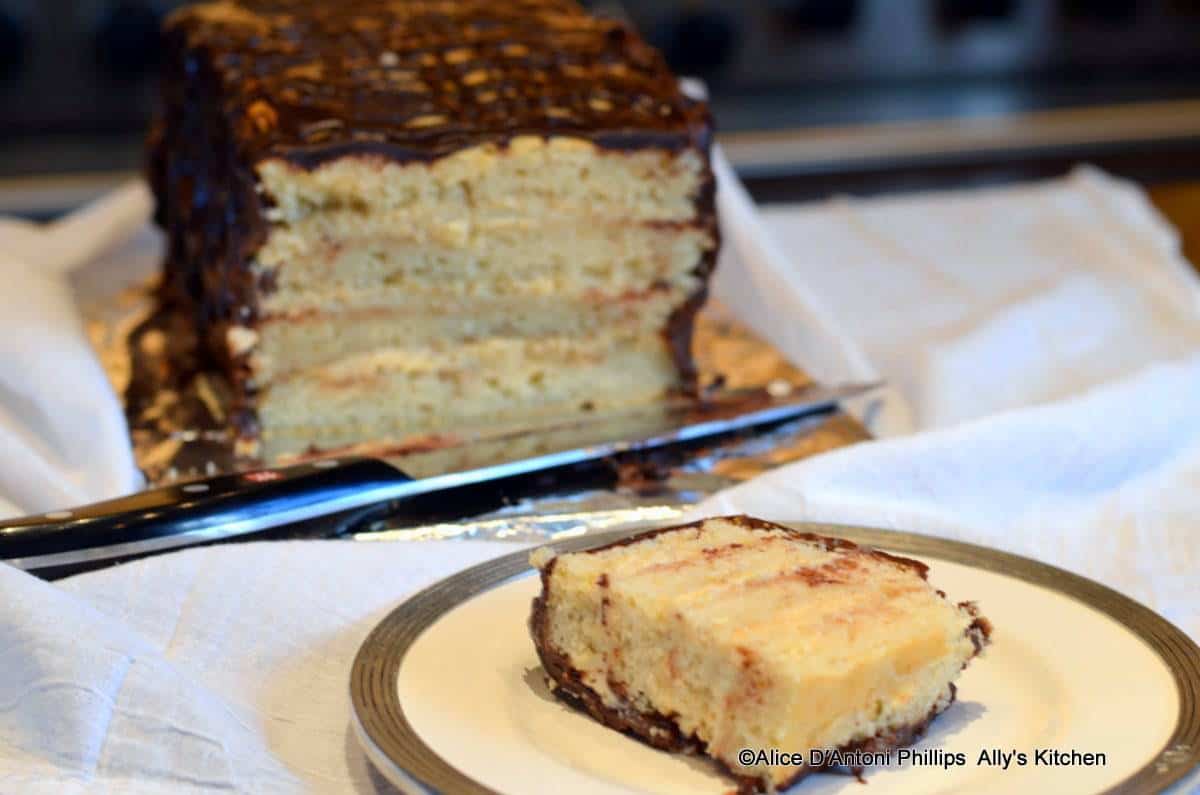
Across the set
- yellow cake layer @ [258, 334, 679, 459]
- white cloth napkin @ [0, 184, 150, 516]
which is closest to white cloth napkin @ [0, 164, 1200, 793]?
yellow cake layer @ [258, 334, 679, 459]

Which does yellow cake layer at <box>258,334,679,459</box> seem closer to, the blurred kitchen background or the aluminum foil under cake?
the aluminum foil under cake

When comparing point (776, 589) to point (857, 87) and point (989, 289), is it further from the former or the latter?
point (857, 87)

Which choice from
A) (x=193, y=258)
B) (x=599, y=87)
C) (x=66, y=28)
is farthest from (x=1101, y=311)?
(x=66, y=28)

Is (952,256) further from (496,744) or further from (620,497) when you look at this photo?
(496,744)

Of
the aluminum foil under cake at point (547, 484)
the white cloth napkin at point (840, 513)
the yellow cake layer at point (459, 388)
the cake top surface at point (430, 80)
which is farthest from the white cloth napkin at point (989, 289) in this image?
the cake top surface at point (430, 80)

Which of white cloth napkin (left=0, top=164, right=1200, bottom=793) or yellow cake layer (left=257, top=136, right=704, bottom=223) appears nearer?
white cloth napkin (left=0, top=164, right=1200, bottom=793)

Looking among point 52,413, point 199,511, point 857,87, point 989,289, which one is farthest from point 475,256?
point 857,87
